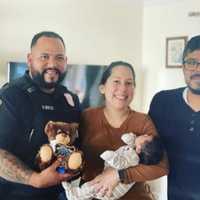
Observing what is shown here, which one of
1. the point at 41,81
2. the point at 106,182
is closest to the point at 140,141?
the point at 106,182

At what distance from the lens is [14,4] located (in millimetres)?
1328

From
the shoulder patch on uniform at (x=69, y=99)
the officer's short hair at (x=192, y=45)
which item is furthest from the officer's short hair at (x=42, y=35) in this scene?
the officer's short hair at (x=192, y=45)

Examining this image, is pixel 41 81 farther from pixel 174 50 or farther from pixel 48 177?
pixel 174 50

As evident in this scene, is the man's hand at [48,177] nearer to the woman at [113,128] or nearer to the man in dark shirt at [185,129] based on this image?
the woman at [113,128]

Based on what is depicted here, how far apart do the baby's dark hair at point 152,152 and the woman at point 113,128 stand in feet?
0.07

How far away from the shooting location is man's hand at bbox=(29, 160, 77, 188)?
1260 mm

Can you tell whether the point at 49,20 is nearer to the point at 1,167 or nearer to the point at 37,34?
the point at 37,34

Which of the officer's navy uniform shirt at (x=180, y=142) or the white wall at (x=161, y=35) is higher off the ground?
the white wall at (x=161, y=35)

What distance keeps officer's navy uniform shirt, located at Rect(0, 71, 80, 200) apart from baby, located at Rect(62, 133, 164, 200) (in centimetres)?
9

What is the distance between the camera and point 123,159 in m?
1.30

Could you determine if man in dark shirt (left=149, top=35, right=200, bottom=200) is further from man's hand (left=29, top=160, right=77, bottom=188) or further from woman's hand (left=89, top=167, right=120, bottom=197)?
man's hand (left=29, top=160, right=77, bottom=188)

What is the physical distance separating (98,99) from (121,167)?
28 cm

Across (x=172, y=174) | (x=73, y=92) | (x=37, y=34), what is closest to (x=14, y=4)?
(x=37, y=34)

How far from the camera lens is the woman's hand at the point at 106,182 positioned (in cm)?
130
